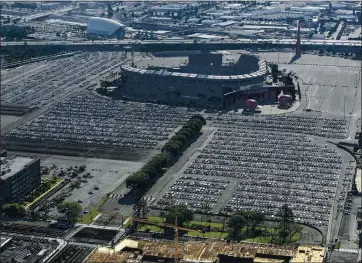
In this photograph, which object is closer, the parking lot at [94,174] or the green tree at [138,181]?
the parking lot at [94,174]

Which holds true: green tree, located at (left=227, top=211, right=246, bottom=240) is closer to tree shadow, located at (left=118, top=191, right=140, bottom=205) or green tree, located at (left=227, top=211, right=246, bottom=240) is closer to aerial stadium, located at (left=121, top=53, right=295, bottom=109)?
tree shadow, located at (left=118, top=191, right=140, bottom=205)

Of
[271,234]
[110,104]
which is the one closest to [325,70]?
[110,104]

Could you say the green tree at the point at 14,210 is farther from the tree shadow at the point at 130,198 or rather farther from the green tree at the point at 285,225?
the green tree at the point at 285,225

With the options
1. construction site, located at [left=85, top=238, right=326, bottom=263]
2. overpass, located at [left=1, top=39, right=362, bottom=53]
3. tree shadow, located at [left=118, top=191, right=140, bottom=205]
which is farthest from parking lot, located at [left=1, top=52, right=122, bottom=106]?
construction site, located at [left=85, top=238, right=326, bottom=263]

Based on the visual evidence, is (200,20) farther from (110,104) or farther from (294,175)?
(294,175)

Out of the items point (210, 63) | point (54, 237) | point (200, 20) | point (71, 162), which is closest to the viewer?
point (54, 237)

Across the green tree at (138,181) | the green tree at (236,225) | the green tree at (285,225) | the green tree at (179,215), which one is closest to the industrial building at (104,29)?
the green tree at (138,181)

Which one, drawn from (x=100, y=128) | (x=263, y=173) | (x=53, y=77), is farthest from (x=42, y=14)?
(x=263, y=173)
